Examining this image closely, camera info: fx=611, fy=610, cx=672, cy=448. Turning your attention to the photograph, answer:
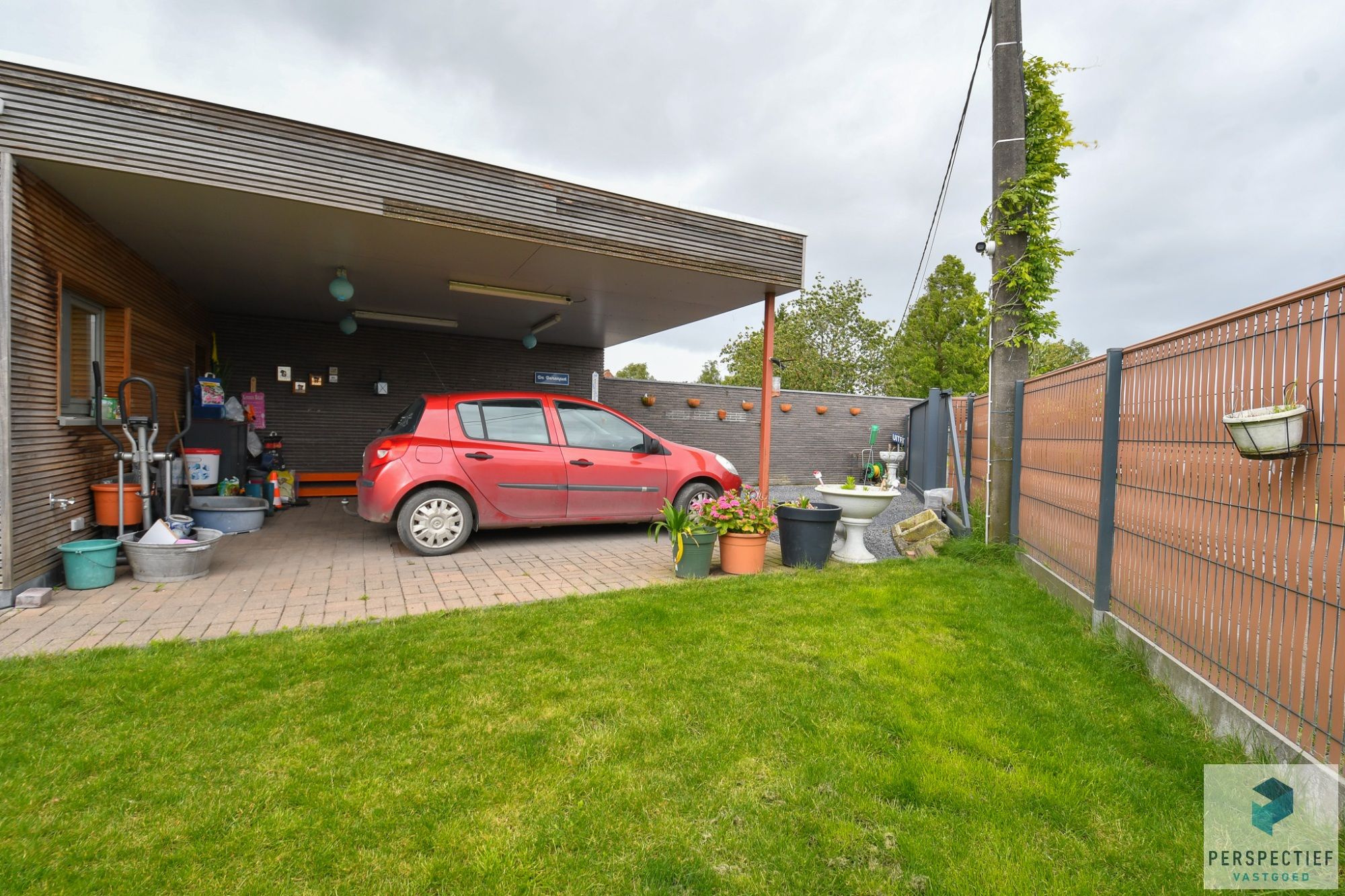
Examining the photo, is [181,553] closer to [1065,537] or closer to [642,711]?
[642,711]

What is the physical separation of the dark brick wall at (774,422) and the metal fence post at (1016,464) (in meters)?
5.95

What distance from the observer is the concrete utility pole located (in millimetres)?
5297

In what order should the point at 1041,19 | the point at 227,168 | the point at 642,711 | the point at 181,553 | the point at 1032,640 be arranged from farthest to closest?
the point at 1041,19
the point at 181,553
the point at 227,168
the point at 1032,640
the point at 642,711

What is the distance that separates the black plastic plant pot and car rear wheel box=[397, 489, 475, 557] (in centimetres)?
284

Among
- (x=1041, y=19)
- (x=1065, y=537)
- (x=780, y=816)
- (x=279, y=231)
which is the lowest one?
(x=780, y=816)

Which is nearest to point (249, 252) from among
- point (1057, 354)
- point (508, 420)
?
point (508, 420)

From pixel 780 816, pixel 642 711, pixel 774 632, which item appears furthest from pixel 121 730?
pixel 774 632

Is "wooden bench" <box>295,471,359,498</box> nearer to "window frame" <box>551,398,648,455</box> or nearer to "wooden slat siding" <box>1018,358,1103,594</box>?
"window frame" <box>551,398,648,455</box>

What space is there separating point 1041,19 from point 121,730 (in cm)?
950

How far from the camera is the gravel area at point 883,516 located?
611cm

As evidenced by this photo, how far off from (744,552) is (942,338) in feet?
67.5

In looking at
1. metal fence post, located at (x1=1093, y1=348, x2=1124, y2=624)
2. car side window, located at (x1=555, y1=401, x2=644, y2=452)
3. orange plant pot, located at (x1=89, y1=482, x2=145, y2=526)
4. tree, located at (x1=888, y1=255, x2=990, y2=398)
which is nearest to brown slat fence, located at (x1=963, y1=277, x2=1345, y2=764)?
metal fence post, located at (x1=1093, y1=348, x2=1124, y2=624)

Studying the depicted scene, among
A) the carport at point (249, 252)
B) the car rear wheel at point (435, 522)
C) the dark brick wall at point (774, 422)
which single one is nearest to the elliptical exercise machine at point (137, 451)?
the carport at point (249, 252)

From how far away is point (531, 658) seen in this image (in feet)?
9.91
